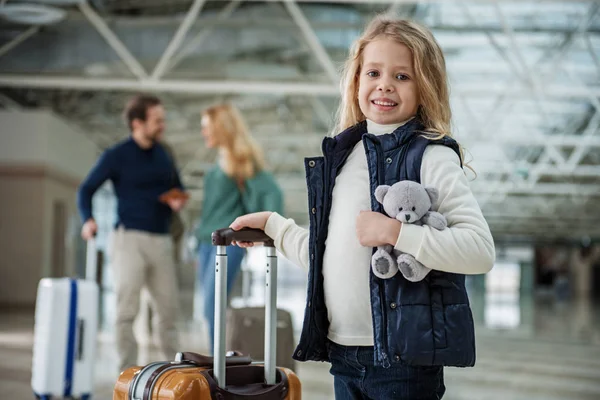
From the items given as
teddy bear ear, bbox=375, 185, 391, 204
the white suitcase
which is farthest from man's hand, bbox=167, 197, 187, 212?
teddy bear ear, bbox=375, 185, 391, 204

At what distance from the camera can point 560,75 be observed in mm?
19844

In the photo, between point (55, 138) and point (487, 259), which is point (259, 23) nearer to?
point (55, 138)

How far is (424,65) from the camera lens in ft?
7.77

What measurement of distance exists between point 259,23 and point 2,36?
170 inches

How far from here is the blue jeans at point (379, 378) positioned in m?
2.22

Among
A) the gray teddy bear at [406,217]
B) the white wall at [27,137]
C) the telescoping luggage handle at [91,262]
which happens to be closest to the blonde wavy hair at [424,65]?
the gray teddy bear at [406,217]

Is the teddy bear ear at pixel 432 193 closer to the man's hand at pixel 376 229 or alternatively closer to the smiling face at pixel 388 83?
the man's hand at pixel 376 229

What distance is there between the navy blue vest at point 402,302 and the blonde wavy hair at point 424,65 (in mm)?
58

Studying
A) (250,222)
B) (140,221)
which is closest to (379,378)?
(250,222)

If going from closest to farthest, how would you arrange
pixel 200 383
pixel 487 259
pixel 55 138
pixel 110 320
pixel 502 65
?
pixel 487 259 < pixel 200 383 < pixel 110 320 < pixel 502 65 < pixel 55 138

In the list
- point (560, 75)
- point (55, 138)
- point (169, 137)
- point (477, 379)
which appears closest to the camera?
point (477, 379)

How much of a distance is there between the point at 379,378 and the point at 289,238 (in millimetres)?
542

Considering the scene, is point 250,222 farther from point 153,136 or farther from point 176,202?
point 153,136

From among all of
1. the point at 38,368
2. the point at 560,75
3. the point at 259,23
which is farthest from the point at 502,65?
the point at 38,368
